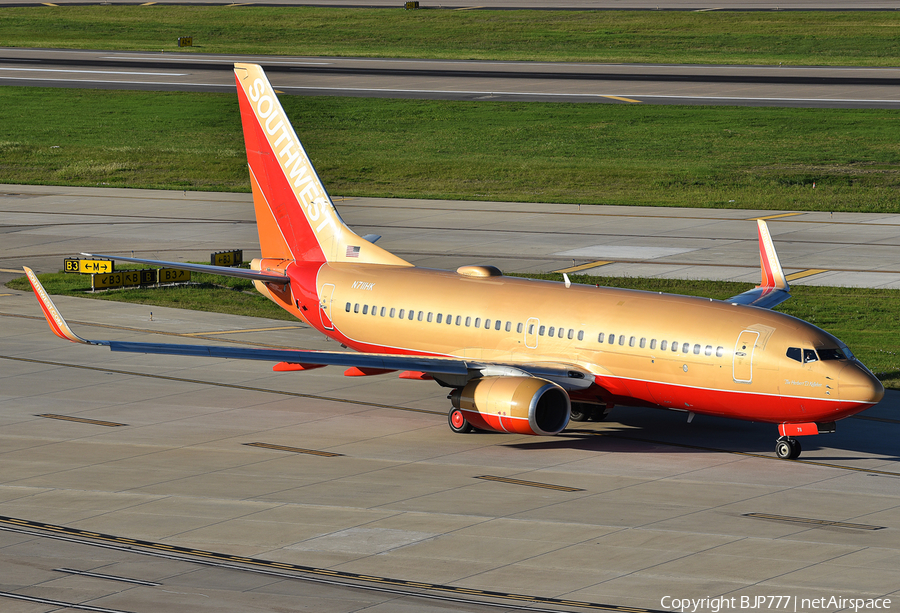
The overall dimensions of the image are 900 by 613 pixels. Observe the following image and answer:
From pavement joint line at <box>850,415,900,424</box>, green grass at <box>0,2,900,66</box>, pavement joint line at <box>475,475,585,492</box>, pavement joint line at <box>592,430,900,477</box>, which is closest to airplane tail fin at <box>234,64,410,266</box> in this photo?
pavement joint line at <box>592,430,900,477</box>

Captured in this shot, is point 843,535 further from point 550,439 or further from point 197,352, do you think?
point 197,352

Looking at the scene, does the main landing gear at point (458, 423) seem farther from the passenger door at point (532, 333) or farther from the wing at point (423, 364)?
the passenger door at point (532, 333)

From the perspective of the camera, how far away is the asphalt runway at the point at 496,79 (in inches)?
4422

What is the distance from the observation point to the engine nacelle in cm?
3462

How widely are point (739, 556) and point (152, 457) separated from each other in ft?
53.3

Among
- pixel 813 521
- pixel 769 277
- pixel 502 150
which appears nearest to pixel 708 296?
pixel 769 277

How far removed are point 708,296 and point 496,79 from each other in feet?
247

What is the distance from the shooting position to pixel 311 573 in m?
26.1

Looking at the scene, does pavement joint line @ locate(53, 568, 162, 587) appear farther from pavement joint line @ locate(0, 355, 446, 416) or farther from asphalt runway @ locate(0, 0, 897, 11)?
asphalt runway @ locate(0, 0, 897, 11)

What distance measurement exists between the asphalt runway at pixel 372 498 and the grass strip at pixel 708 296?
5.67 metres

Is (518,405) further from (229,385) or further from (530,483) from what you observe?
(229,385)

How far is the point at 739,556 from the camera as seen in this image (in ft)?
88.5

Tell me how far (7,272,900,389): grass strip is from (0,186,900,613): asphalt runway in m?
5.67

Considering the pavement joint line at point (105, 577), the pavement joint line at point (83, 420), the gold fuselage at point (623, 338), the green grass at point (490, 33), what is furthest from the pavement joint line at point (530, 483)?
the green grass at point (490, 33)
